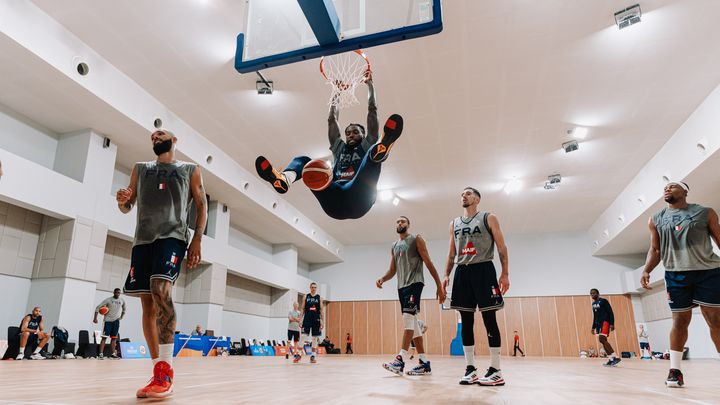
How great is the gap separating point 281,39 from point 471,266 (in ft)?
9.35

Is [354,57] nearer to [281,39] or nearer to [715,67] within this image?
[281,39]

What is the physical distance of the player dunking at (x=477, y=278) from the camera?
12.2ft

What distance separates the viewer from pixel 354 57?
7.32 m

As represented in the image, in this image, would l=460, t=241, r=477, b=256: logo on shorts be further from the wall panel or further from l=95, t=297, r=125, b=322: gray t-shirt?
the wall panel

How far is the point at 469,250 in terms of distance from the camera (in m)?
3.93

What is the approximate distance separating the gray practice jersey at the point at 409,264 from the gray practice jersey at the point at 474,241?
43.6 inches

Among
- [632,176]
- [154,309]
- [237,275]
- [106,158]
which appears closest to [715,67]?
[632,176]

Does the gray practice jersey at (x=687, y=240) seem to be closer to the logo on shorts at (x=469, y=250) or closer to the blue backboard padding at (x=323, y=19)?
the logo on shorts at (x=469, y=250)

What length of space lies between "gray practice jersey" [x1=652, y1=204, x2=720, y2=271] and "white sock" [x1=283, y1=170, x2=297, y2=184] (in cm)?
344

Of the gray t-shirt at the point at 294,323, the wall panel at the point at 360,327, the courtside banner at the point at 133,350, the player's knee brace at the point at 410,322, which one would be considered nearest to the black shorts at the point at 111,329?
the courtside banner at the point at 133,350

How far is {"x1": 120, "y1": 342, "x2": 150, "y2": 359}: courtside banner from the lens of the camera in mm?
9489

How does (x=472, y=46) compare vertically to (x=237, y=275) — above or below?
above

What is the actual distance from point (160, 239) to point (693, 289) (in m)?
4.23

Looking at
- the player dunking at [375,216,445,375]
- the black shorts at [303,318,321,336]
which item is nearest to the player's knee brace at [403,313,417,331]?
the player dunking at [375,216,445,375]
